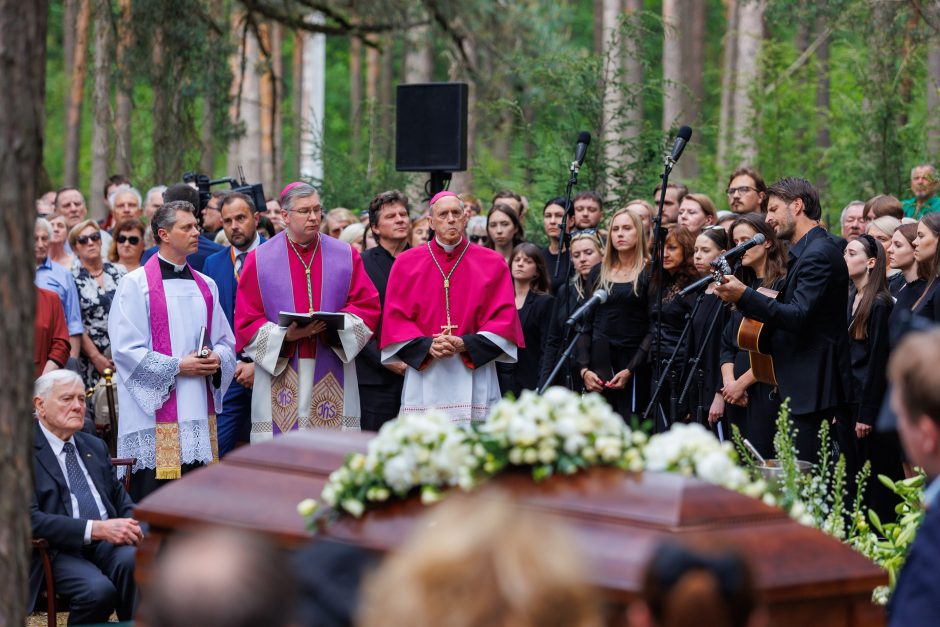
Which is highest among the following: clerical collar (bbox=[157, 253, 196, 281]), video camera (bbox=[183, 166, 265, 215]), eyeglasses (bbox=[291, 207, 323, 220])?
video camera (bbox=[183, 166, 265, 215])

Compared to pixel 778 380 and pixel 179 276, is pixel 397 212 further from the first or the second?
pixel 778 380

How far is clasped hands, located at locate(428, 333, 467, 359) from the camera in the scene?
27.0 ft

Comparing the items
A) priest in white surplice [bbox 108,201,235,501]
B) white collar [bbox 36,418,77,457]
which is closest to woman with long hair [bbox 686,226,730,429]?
priest in white surplice [bbox 108,201,235,501]

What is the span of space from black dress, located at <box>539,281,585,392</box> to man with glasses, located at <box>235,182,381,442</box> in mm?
1407

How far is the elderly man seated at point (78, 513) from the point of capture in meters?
6.27

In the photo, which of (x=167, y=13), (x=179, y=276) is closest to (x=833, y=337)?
(x=179, y=276)

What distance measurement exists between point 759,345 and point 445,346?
1.87m

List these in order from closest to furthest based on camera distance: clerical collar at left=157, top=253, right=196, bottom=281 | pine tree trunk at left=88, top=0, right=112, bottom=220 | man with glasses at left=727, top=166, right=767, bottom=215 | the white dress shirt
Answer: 1. the white dress shirt
2. clerical collar at left=157, top=253, right=196, bottom=281
3. man with glasses at left=727, top=166, right=767, bottom=215
4. pine tree trunk at left=88, top=0, right=112, bottom=220

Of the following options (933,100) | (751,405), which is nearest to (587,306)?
(751,405)

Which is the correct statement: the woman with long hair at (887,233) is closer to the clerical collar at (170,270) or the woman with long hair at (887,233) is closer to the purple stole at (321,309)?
the purple stole at (321,309)

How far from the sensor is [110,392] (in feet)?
28.9

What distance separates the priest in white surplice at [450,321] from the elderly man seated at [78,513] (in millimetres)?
2178

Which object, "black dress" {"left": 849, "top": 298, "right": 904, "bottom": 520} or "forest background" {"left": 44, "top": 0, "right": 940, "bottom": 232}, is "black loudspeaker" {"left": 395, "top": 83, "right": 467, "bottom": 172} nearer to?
"forest background" {"left": 44, "top": 0, "right": 940, "bottom": 232}

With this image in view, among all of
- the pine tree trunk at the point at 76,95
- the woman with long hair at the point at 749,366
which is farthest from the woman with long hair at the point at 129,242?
the pine tree trunk at the point at 76,95
